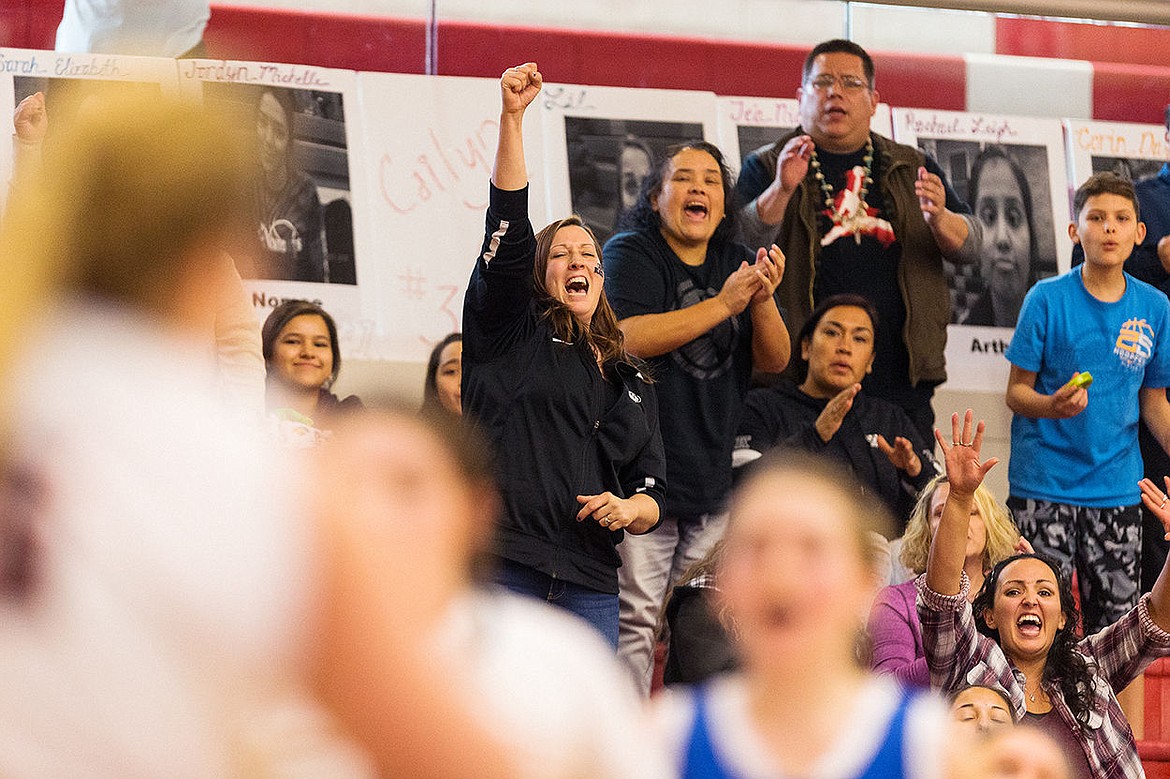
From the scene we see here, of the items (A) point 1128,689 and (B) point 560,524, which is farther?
(A) point 1128,689

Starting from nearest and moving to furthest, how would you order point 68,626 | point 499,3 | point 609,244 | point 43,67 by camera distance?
point 68,626 < point 609,244 < point 43,67 < point 499,3

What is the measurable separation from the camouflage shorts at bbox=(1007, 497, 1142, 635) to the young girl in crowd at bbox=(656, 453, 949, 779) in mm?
2952

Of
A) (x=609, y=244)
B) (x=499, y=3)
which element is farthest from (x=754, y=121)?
(x=609, y=244)

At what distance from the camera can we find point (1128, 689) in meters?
3.79

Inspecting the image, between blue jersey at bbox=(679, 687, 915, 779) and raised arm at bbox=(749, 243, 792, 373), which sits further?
raised arm at bbox=(749, 243, 792, 373)

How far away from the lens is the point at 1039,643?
309cm

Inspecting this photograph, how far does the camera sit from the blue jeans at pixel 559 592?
2938 mm

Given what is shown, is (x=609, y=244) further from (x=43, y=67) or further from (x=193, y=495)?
(x=193, y=495)

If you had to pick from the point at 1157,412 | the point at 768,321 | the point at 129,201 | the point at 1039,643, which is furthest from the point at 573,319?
the point at 129,201

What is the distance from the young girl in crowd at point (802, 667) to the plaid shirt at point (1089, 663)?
1.68 metres

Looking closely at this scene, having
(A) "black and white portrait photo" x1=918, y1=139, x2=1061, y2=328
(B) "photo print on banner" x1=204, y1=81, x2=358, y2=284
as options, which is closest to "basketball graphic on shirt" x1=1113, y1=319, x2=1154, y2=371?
(A) "black and white portrait photo" x1=918, y1=139, x2=1061, y2=328

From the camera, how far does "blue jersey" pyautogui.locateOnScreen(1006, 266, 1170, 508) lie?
4211mm

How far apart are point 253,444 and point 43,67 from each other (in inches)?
157

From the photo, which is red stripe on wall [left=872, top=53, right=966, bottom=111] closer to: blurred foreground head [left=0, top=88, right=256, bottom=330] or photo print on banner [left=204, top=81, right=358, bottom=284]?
photo print on banner [left=204, top=81, right=358, bottom=284]
